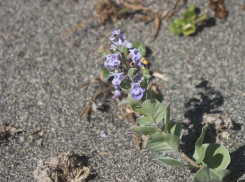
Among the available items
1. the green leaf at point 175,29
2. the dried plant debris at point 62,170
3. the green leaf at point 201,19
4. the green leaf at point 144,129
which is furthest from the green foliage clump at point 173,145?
the green leaf at point 201,19

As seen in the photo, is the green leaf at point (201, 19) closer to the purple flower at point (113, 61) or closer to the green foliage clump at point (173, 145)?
the green foliage clump at point (173, 145)

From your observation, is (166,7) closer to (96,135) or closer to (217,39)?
(217,39)

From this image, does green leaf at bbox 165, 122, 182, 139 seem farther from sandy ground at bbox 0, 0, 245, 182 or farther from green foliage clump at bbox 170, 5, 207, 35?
green foliage clump at bbox 170, 5, 207, 35

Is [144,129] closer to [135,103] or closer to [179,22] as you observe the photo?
[135,103]

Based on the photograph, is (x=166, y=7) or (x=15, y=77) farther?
A: (x=166, y=7)

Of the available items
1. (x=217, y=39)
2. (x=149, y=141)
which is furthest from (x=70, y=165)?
(x=217, y=39)

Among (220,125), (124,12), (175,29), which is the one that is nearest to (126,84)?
(220,125)
